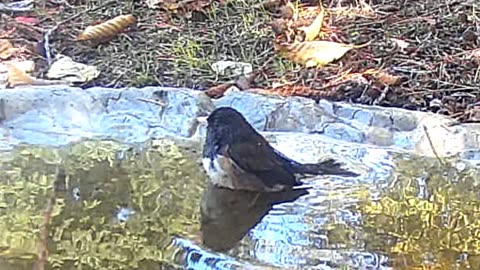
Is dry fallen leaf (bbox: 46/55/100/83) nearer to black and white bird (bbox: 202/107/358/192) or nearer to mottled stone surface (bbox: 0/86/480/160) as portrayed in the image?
mottled stone surface (bbox: 0/86/480/160)

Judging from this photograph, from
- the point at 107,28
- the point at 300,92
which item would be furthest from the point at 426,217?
the point at 107,28

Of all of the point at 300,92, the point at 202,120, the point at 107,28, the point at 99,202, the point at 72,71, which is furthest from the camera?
the point at 107,28

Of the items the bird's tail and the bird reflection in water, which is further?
the bird's tail

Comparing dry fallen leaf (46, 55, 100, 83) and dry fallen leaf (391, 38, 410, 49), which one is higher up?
dry fallen leaf (391, 38, 410, 49)

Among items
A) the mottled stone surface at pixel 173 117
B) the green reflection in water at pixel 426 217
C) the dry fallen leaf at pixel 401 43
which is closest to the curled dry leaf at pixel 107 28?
the dry fallen leaf at pixel 401 43

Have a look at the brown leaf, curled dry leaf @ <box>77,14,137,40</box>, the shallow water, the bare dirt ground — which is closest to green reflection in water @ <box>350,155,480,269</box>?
the shallow water

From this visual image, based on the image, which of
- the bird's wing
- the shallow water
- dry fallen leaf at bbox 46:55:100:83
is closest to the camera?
the shallow water

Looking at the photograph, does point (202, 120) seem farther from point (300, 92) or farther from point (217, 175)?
point (300, 92)

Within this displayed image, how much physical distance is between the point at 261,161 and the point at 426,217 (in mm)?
525

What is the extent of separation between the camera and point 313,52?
4.43 meters

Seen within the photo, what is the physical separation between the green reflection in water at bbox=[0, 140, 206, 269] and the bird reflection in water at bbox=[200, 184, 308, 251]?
1.3 inches

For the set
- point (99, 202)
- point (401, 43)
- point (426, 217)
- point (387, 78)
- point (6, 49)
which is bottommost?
point (99, 202)

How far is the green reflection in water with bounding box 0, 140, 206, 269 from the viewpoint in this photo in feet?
7.61

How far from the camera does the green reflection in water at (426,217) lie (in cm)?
231
